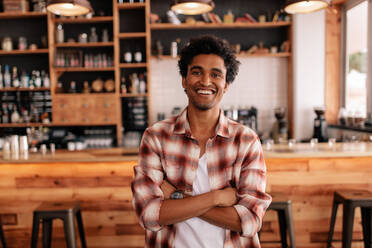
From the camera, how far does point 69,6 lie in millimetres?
3201

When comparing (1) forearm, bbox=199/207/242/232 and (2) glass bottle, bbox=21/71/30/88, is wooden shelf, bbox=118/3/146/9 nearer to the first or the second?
(2) glass bottle, bbox=21/71/30/88

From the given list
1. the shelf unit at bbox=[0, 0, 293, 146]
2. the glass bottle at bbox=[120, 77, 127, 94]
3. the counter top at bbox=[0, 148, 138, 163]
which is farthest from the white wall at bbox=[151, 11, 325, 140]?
the counter top at bbox=[0, 148, 138, 163]

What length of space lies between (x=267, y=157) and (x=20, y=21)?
455 centimetres

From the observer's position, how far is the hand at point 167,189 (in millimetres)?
1410

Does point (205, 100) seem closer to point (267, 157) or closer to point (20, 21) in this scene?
point (267, 157)

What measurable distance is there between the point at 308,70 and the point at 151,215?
4407mm

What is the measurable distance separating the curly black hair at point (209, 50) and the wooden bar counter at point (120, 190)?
1.52m

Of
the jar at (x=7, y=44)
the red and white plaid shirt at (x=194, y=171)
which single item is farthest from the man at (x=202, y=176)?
the jar at (x=7, y=44)

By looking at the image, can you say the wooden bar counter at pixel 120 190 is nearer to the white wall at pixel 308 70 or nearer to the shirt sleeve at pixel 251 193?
the shirt sleeve at pixel 251 193

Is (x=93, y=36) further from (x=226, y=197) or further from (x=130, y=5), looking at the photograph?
(x=226, y=197)

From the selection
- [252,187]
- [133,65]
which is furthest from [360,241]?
[133,65]

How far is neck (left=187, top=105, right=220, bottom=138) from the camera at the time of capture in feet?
4.95

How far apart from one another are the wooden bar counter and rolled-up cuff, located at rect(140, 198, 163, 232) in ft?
4.90

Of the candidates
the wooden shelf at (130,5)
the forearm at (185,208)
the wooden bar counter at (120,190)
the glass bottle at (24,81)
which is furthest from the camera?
the glass bottle at (24,81)
